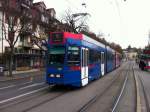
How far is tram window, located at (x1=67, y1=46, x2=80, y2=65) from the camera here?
16.6 meters

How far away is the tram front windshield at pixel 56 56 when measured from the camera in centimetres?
1652

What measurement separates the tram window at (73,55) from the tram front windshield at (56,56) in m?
0.36

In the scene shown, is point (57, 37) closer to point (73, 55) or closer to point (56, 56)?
point (56, 56)

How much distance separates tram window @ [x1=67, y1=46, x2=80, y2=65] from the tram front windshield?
1.19 ft

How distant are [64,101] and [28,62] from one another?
38079 mm

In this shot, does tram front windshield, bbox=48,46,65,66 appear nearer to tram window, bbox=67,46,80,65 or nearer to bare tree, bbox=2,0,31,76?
tram window, bbox=67,46,80,65

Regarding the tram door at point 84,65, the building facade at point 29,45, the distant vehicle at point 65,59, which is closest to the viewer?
the distant vehicle at point 65,59

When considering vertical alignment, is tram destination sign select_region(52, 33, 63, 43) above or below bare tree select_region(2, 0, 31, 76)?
below

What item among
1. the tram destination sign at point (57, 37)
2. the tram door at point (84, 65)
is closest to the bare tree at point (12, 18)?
the tram door at point (84, 65)

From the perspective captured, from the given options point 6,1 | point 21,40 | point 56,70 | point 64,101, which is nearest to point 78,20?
point 21,40

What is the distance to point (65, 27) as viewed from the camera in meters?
54.8

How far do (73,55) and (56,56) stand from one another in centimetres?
97

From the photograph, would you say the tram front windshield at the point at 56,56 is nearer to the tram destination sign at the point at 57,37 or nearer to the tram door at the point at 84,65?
the tram destination sign at the point at 57,37

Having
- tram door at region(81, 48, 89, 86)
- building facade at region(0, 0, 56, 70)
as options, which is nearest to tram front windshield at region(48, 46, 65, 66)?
tram door at region(81, 48, 89, 86)
